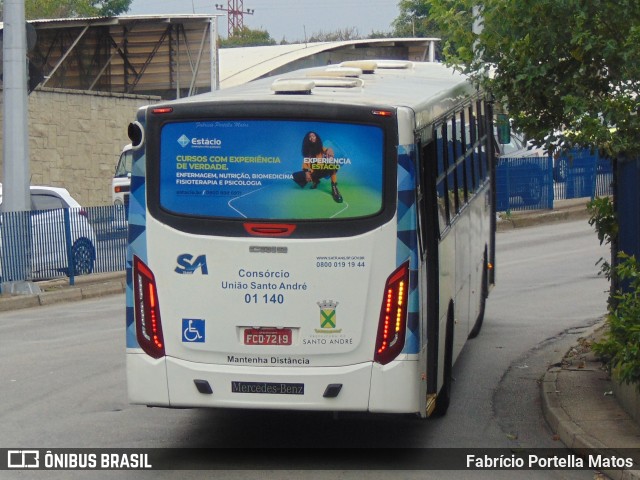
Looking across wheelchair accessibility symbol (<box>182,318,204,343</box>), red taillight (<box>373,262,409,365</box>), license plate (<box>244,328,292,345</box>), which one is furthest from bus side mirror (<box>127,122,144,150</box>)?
red taillight (<box>373,262,409,365</box>)

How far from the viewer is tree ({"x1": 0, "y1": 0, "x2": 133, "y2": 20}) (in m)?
74.7

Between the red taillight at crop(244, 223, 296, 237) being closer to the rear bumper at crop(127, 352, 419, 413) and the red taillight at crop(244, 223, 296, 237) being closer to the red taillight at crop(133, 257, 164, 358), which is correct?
the red taillight at crop(133, 257, 164, 358)

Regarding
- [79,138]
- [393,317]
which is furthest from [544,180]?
[393,317]

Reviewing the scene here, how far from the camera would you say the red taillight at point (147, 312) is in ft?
27.0

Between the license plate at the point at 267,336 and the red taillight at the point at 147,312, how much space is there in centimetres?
64

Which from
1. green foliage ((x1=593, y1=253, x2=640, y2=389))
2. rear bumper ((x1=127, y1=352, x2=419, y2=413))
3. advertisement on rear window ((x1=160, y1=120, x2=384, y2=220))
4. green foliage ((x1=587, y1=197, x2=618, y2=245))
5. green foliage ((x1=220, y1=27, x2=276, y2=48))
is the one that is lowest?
rear bumper ((x1=127, y1=352, x2=419, y2=413))

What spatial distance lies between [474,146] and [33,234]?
9575 mm

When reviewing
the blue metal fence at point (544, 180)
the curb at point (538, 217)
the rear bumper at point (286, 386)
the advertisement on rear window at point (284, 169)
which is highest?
the advertisement on rear window at point (284, 169)

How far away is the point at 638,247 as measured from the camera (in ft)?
31.7

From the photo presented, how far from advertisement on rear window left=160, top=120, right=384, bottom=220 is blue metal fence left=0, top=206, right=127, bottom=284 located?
460 inches

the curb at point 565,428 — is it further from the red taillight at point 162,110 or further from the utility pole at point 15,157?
the utility pole at point 15,157

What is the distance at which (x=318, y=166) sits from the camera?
26.3 ft

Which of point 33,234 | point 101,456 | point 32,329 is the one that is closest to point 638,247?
point 101,456

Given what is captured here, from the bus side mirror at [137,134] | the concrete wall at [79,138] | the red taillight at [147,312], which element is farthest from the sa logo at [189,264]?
the concrete wall at [79,138]
